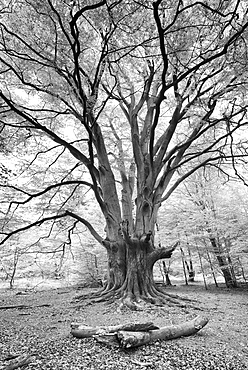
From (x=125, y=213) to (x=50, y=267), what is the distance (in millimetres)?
8313

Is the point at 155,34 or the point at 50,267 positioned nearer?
the point at 155,34

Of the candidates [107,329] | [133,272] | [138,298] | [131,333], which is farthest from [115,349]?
[133,272]

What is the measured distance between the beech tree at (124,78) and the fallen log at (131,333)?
1.81m

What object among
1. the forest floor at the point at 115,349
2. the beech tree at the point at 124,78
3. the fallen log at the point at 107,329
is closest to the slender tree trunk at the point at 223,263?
the beech tree at the point at 124,78

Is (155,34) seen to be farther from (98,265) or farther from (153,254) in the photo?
(98,265)

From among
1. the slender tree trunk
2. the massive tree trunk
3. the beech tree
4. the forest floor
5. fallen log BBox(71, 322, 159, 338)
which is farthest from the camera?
the slender tree trunk

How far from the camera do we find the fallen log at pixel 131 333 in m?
2.38

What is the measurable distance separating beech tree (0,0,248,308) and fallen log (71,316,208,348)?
181 centimetres

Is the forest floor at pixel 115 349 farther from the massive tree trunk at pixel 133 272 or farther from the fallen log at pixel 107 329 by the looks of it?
the massive tree trunk at pixel 133 272

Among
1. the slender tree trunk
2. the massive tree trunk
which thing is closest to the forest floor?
the massive tree trunk

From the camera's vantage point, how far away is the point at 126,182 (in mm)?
6809

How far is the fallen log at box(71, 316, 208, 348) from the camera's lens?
93.8 inches

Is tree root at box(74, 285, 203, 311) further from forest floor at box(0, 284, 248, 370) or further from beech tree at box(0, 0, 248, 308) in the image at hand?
forest floor at box(0, 284, 248, 370)

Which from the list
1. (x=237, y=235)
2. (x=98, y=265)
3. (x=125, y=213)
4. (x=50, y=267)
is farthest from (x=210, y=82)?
(x=50, y=267)
